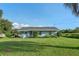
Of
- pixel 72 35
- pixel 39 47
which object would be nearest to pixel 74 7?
pixel 72 35

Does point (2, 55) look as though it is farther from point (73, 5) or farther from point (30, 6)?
point (73, 5)

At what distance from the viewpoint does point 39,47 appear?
520 cm

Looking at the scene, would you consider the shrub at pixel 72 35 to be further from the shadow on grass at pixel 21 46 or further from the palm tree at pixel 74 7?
the palm tree at pixel 74 7

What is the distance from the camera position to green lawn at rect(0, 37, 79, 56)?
5.16 metres

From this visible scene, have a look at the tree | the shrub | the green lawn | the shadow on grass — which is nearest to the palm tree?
the shrub

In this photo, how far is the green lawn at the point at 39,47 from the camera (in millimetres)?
5160

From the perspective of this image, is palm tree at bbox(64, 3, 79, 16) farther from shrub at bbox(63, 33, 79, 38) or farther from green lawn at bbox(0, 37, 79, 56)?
green lawn at bbox(0, 37, 79, 56)

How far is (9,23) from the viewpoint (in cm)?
519

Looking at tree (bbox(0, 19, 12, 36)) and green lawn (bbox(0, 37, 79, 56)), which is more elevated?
tree (bbox(0, 19, 12, 36))

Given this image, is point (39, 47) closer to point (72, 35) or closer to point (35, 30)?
point (35, 30)

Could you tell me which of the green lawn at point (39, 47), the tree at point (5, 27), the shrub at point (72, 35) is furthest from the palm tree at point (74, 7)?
the tree at point (5, 27)

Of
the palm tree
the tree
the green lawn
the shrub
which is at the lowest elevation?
the green lawn

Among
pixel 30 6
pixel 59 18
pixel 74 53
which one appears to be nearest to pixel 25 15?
pixel 30 6

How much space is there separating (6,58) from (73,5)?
1206 millimetres
